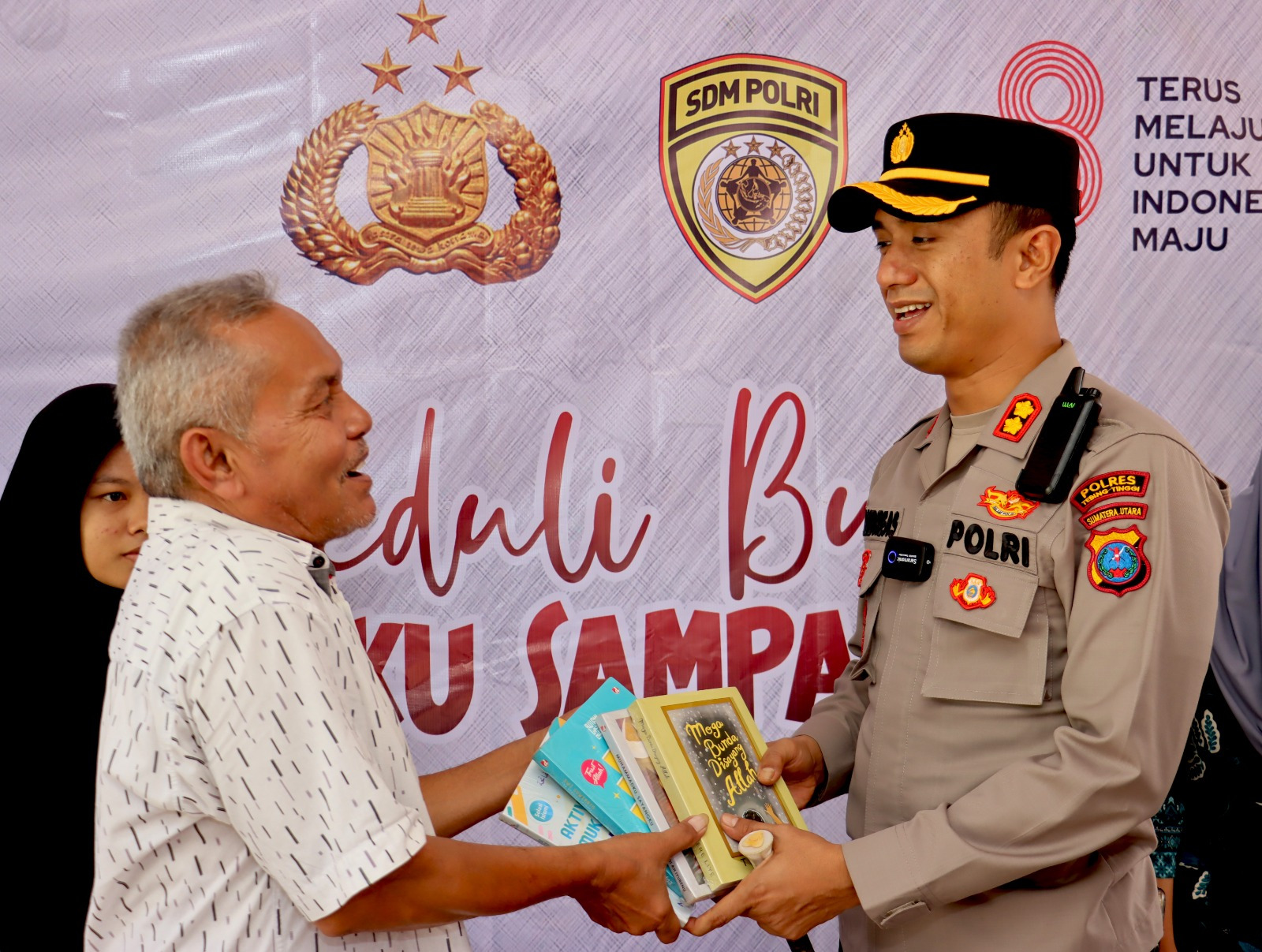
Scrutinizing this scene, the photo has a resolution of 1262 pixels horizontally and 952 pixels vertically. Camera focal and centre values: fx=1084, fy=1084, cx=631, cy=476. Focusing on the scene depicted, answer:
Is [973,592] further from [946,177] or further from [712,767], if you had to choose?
[946,177]

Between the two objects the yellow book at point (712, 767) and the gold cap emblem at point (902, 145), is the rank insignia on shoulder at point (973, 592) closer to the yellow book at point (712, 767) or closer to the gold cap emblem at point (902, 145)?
the yellow book at point (712, 767)

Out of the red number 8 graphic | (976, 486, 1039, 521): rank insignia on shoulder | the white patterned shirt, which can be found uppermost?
the red number 8 graphic

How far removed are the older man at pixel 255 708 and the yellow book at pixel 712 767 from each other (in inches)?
5.1

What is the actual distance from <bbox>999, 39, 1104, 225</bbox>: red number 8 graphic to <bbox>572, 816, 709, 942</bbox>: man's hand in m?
1.96

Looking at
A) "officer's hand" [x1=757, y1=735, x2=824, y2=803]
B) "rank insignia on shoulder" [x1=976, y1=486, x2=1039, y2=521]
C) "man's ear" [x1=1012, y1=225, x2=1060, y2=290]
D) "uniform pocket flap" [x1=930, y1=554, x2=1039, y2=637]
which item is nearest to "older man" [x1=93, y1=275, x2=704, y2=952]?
"officer's hand" [x1=757, y1=735, x2=824, y2=803]

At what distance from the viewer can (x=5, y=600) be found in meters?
2.12

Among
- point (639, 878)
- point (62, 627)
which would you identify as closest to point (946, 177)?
point (639, 878)

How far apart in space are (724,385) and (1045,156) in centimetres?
102

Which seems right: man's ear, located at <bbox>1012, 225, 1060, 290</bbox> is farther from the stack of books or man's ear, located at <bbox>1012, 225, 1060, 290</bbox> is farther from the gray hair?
the gray hair

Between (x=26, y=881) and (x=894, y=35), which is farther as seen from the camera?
→ (x=894, y=35)

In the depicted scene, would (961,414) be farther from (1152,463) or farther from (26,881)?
(26,881)

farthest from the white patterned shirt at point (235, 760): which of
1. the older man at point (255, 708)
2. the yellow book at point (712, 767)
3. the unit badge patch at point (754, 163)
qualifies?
the unit badge patch at point (754, 163)

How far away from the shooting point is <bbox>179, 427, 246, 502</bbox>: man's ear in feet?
4.68

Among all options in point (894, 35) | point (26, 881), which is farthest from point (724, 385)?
point (26, 881)
